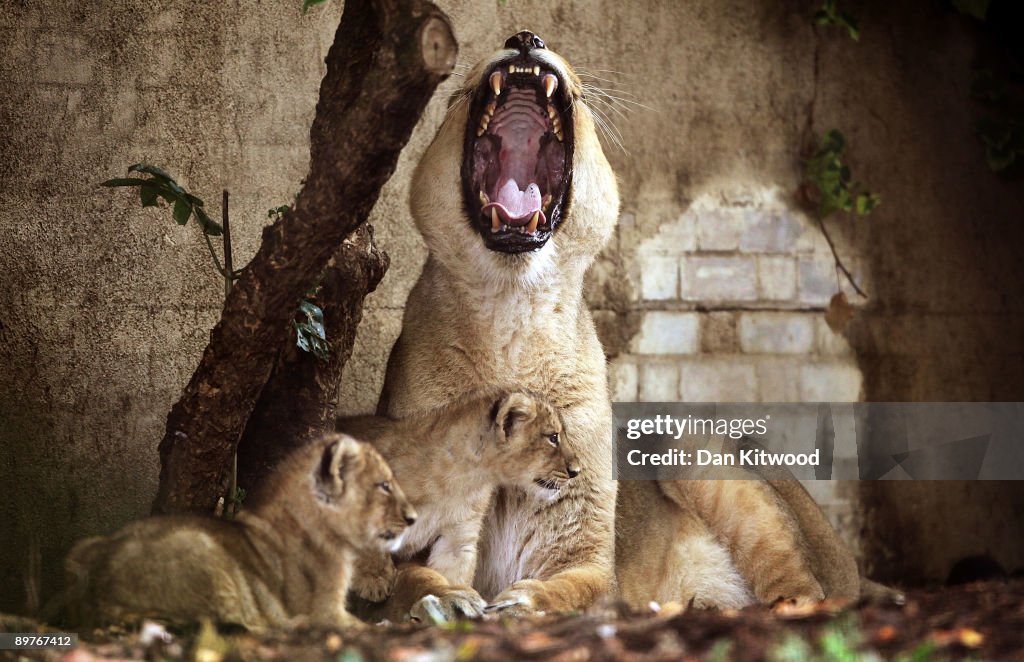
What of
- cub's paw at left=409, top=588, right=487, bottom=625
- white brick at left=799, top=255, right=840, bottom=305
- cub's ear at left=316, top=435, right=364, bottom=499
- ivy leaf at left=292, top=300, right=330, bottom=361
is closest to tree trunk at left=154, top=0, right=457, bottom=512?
ivy leaf at left=292, top=300, right=330, bottom=361

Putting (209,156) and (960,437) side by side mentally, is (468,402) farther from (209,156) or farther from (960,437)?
(960,437)

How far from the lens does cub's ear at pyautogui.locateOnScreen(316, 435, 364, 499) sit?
140 inches

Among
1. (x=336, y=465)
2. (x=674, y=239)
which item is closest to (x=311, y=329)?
(x=336, y=465)

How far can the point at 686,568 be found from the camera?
17.4ft

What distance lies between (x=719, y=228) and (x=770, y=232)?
324 millimetres

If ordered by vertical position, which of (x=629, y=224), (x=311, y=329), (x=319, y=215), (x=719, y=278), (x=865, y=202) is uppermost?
(x=865, y=202)

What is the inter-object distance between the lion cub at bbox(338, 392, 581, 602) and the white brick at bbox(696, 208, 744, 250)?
8.55ft

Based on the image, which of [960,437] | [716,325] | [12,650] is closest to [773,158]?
[716,325]

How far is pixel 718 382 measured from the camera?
6676 mm

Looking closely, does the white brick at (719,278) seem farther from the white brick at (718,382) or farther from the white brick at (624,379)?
the white brick at (624,379)

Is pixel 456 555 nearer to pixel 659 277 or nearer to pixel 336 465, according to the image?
pixel 336 465

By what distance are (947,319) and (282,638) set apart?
522 cm

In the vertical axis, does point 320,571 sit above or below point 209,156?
below

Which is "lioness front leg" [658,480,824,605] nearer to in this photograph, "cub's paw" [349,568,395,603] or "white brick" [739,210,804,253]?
"cub's paw" [349,568,395,603]
